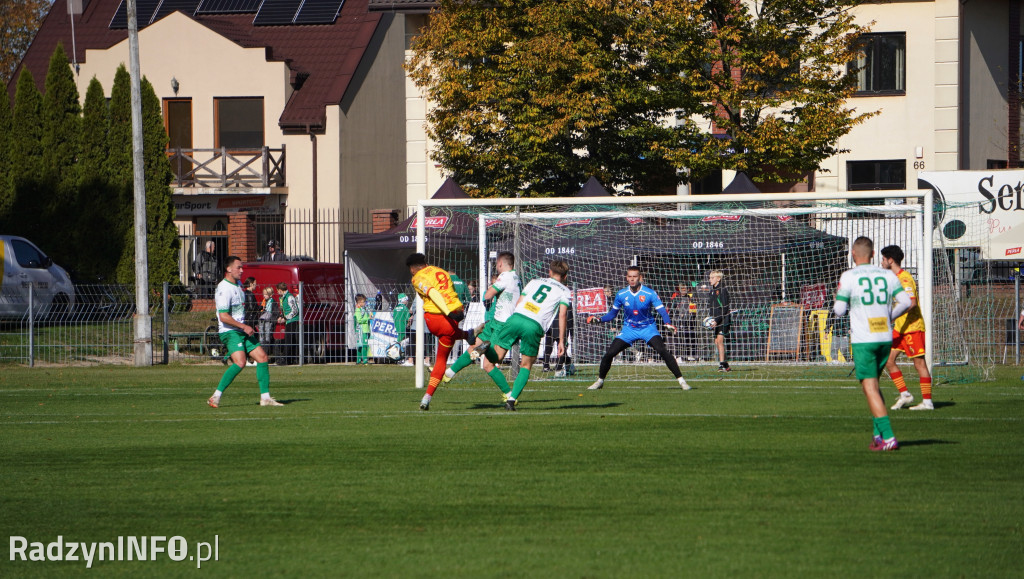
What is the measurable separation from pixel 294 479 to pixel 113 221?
2490 cm

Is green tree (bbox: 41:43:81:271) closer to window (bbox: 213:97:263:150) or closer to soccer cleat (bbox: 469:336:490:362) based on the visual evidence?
window (bbox: 213:97:263:150)

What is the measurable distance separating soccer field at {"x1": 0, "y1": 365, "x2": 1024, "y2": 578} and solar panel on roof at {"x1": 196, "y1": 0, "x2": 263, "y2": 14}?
29.0m

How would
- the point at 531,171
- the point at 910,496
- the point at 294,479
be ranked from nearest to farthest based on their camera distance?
the point at 910,496
the point at 294,479
the point at 531,171

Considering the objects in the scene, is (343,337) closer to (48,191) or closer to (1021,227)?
(48,191)

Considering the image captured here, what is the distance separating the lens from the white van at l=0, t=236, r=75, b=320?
2578cm

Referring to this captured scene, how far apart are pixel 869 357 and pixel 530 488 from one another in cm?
341

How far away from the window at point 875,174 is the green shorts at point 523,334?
21.7 m

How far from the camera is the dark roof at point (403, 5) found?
3444 centimetres

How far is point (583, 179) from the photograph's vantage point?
100ft

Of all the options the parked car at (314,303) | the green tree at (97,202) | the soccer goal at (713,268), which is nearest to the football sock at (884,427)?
the soccer goal at (713,268)

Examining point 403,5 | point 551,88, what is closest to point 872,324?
point 551,88

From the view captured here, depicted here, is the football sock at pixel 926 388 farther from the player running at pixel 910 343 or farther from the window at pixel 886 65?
the window at pixel 886 65

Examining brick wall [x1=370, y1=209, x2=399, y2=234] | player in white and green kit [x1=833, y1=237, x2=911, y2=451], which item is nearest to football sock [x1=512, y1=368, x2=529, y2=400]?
player in white and green kit [x1=833, y1=237, x2=911, y2=451]

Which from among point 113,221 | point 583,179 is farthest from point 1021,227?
point 113,221
